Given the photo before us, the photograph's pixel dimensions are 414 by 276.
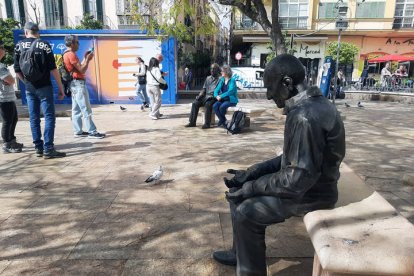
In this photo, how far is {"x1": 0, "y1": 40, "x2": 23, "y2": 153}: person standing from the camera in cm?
529

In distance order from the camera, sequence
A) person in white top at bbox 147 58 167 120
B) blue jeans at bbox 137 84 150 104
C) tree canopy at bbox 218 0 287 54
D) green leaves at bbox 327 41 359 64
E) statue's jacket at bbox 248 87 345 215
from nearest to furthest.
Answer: statue's jacket at bbox 248 87 345 215 → person in white top at bbox 147 58 167 120 → tree canopy at bbox 218 0 287 54 → blue jeans at bbox 137 84 150 104 → green leaves at bbox 327 41 359 64

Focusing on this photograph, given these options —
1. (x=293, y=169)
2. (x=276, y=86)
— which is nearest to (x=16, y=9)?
(x=276, y=86)

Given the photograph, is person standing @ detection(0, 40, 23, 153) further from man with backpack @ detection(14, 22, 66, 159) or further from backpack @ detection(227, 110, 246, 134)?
backpack @ detection(227, 110, 246, 134)

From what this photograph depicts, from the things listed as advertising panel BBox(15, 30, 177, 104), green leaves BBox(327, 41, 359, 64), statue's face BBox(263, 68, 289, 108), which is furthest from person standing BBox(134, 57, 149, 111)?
green leaves BBox(327, 41, 359, 64)

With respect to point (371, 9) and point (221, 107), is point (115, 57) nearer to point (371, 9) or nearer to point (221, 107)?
point (221, 107)

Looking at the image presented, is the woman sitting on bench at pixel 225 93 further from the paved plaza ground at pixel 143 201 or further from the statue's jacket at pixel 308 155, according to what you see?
the statue's jacket at pixel 308 155

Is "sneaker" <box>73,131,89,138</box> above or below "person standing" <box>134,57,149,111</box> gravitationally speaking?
below

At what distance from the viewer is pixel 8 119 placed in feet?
18.2

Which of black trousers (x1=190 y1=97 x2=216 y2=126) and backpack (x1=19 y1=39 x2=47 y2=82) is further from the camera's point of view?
black trousers (x1=190 y1=97 x2=216 y2=126)

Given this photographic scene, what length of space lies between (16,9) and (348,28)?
1123 inches

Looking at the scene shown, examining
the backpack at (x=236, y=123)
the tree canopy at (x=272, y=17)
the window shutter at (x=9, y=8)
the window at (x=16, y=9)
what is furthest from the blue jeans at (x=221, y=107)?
the window shutter at (x=9, y=8)

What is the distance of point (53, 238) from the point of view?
2.87m

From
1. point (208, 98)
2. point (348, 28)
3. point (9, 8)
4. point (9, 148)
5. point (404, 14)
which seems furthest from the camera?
point (348, 28)

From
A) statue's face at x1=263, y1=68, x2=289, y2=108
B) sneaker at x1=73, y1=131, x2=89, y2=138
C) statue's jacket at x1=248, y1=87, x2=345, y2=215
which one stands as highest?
statue's face at x1=263, y1=68, x2=289, y2=108
